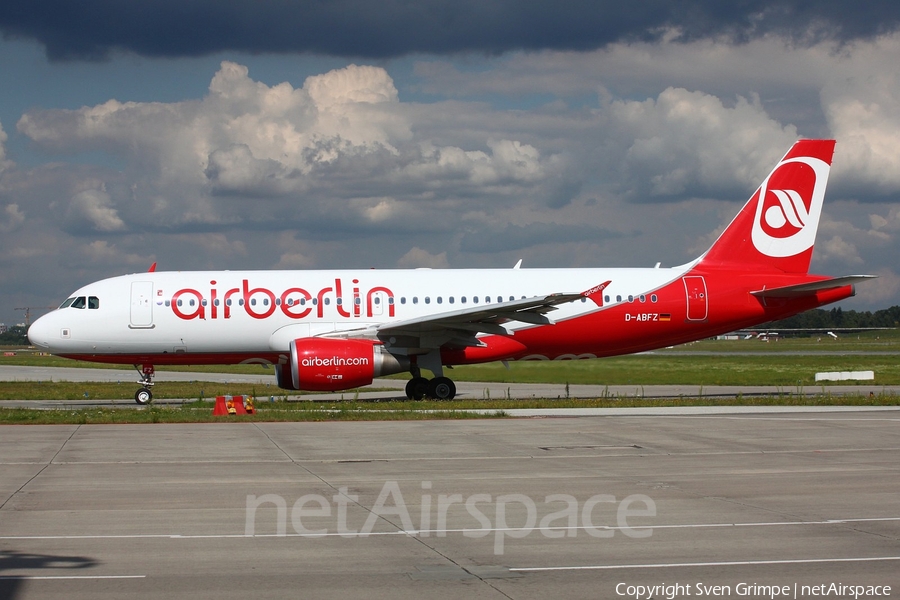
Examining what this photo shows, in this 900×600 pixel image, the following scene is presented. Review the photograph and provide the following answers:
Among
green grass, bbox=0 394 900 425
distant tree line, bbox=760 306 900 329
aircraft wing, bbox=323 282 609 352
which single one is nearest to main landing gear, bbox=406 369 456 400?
green grass, bbox=0 394 900 425

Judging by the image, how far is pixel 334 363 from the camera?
23484 mm

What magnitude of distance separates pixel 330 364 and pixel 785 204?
1413 cm

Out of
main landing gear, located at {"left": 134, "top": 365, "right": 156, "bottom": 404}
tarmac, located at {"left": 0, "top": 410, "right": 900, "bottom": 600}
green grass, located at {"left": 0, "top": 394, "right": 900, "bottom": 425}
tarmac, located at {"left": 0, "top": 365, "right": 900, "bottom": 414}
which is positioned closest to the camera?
tarmac, located at {"left": 0, "top": 410, "right": 900, "bottom": 600}

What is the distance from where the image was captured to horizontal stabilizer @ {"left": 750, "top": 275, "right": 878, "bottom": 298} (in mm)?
25797

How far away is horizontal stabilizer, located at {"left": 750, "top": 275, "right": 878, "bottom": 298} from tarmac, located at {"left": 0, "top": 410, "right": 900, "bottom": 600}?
10.1 metres

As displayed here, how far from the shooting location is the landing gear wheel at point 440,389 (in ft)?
82.9

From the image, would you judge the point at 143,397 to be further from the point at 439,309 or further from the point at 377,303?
the point at 439,309

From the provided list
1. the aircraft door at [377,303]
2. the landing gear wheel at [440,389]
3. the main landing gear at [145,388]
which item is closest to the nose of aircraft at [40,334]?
the main landing gear at [145,388]

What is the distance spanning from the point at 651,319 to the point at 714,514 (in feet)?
57.9

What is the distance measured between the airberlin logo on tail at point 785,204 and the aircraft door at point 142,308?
17020 mm

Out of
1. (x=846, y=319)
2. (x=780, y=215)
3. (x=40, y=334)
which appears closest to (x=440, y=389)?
(x=40, y=334)

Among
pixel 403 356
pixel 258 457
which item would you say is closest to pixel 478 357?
pixel 403 356

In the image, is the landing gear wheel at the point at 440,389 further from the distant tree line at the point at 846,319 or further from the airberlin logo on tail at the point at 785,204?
the distant tree line at the point at 846,319

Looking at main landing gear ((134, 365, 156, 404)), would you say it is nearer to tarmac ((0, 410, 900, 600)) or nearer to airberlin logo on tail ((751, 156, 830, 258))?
tarmac ((0, 410, 900, 600))
